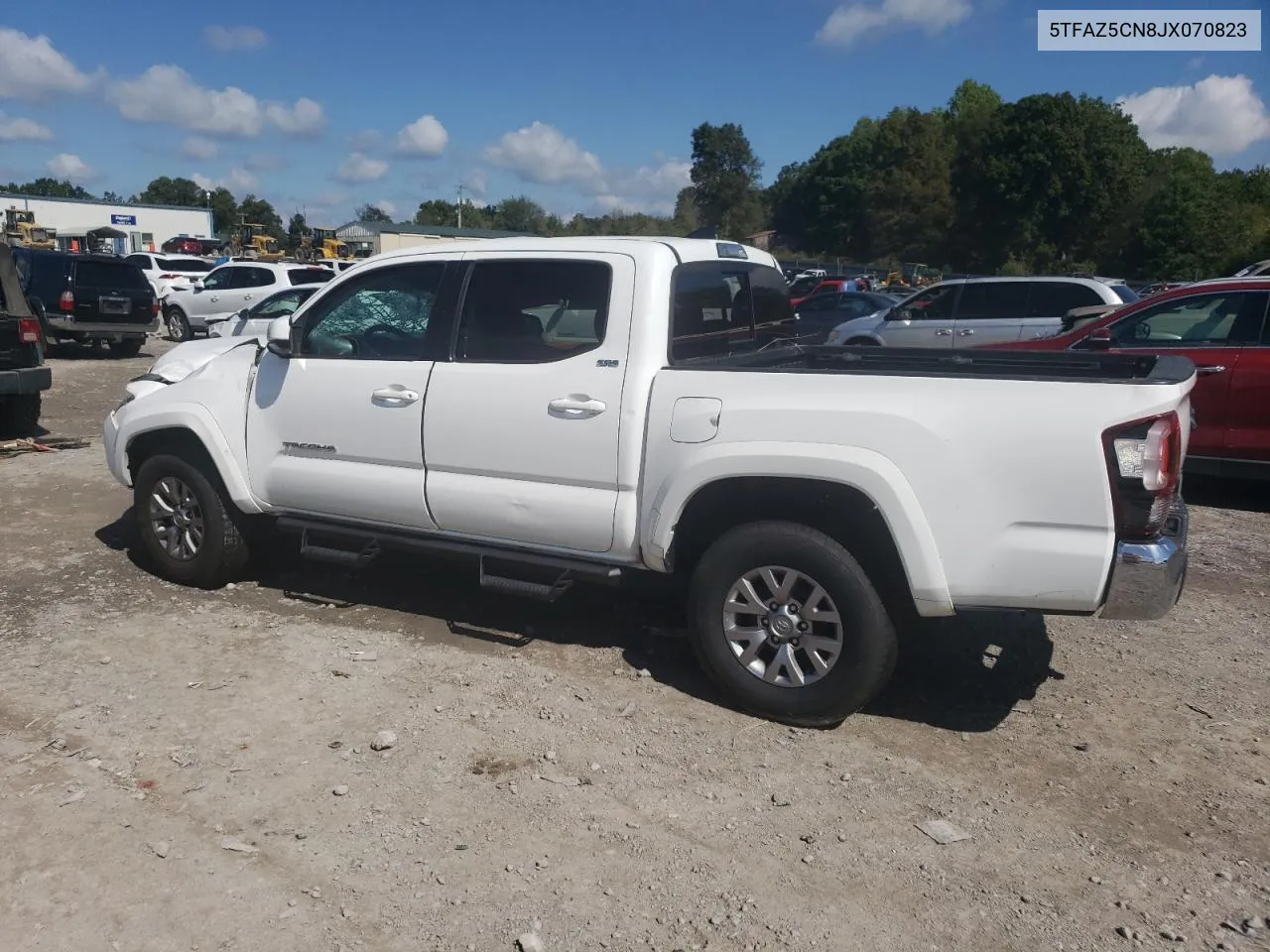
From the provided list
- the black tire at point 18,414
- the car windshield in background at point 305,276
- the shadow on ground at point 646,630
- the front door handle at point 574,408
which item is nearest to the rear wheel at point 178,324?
the car windshield in background at point 305,276

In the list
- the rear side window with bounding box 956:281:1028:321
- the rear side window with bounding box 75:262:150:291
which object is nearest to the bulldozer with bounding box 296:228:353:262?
the rear side window with bounding box 75:262:150:291

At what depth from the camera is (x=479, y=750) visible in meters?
4.09

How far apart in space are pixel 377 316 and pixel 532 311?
38.7 inches

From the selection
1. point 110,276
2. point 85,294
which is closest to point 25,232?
point 110,276

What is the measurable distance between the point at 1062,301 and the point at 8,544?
1191 cm

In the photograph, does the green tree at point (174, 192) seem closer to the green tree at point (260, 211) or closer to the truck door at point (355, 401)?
the green tree at point (260, 211)

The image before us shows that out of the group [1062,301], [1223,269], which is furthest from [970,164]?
[1062,301]

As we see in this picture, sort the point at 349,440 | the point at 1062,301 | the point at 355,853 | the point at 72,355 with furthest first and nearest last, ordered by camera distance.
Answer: the point at 72,355
the point at 1062,301
the point at 349,440
the point at 355,853

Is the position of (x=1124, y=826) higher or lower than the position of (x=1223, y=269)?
lower

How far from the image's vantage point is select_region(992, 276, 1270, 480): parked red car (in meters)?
7.61

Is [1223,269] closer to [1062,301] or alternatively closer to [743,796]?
[1062,301]

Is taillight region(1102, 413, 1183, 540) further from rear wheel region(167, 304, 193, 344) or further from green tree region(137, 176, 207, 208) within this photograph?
green tree region(137, 176, 207, 208)

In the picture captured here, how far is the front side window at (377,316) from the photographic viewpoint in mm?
5125

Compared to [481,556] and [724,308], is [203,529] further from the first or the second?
[724,308]
